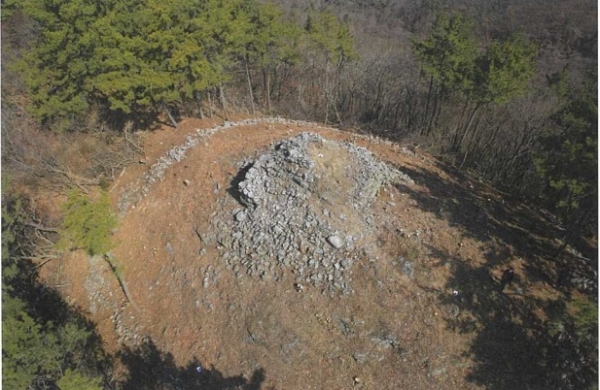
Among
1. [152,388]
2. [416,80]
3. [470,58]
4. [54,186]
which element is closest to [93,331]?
[152,388]

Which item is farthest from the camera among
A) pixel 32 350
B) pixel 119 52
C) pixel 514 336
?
pixel 119 52

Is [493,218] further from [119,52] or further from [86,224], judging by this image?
[119,52]

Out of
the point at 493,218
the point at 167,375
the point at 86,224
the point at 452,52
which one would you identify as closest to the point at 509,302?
the point at 493,218

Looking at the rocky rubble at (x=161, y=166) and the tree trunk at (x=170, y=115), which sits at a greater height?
the tree trunk at (x=170, y=115)

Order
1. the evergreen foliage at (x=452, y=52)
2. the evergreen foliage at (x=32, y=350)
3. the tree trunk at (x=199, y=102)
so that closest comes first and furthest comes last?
the evergreen foliage at (x=32, y=350) → the evergreen foliage at (x=452, y=52) → the tree trunk at (x=199, y=102)

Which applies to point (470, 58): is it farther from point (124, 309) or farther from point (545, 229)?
point (124, 309)

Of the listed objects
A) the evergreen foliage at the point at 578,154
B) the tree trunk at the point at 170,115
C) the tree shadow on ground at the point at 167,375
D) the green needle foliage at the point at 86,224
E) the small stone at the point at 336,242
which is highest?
the evergreen foliage at the point at 578,154

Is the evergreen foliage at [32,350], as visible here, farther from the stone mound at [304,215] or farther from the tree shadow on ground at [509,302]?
the tree shadow on ground at [509,302]

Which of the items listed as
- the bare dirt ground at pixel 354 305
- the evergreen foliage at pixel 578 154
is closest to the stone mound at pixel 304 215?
the bare dirt ground at pixel 354 305
